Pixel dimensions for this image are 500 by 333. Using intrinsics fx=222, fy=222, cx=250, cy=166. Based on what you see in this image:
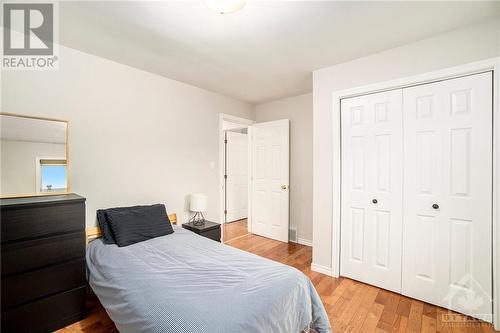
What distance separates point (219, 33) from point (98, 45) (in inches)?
49.4

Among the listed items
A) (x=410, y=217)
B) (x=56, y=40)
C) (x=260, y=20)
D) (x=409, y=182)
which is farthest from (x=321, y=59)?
(x=56, y=40)

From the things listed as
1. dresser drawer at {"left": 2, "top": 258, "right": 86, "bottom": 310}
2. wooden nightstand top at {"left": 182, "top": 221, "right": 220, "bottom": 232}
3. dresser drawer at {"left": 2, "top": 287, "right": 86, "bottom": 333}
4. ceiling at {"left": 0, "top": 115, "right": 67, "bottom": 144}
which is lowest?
dresser drawer at {"left": 2, "top": 287, "right": 86, "bottom": 333}

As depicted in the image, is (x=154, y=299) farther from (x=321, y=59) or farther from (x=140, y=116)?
(x=321, y=59)

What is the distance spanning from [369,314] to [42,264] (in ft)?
9.17

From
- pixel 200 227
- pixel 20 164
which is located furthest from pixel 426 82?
pixel 20 164

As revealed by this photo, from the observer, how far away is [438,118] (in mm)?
2105

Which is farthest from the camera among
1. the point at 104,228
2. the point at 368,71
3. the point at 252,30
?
the point at 368,71

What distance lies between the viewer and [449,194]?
6.77 ft

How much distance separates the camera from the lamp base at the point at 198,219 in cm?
313

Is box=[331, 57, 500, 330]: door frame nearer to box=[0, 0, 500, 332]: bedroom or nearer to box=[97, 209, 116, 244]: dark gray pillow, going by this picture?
box=[0, 0, 500, 332]: bedroom

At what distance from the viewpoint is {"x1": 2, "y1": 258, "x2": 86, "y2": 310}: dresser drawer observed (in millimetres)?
1615

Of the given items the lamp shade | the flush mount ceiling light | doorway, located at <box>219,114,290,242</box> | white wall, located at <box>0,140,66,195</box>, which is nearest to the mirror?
white wall, located at <box>0,140,66,195</box>

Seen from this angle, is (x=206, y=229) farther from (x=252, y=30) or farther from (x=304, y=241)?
(x=252, y=30)

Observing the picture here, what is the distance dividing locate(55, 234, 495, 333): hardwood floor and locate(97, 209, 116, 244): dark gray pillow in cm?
62
